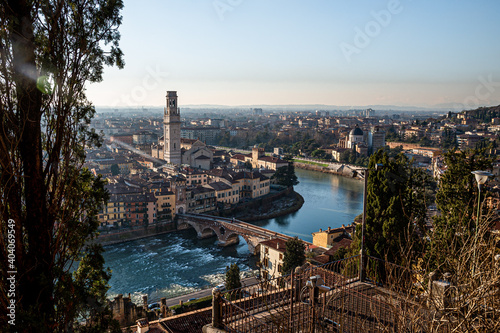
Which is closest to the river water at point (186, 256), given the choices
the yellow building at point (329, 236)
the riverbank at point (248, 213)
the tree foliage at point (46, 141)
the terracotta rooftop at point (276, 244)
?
the riverbank at point (248, 213)

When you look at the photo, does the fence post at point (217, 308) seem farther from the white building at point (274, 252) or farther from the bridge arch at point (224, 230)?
the bridge arch at point (224, 230)

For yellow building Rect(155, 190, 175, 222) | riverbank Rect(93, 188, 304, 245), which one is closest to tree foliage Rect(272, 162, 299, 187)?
riverbank Rect(93, 188, 304, 245)

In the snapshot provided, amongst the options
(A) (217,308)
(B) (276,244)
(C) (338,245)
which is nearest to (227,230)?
(B) (276,244)

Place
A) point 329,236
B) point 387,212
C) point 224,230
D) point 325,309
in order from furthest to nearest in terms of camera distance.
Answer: point 224,230, point 329,236, point 387,212, point 325,309

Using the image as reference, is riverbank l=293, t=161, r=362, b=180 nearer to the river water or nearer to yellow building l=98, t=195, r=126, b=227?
the river water

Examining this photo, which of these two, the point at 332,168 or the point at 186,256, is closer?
the point at 186,256

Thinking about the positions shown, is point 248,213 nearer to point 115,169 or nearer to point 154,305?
point 154,305

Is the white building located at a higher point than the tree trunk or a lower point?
lower
